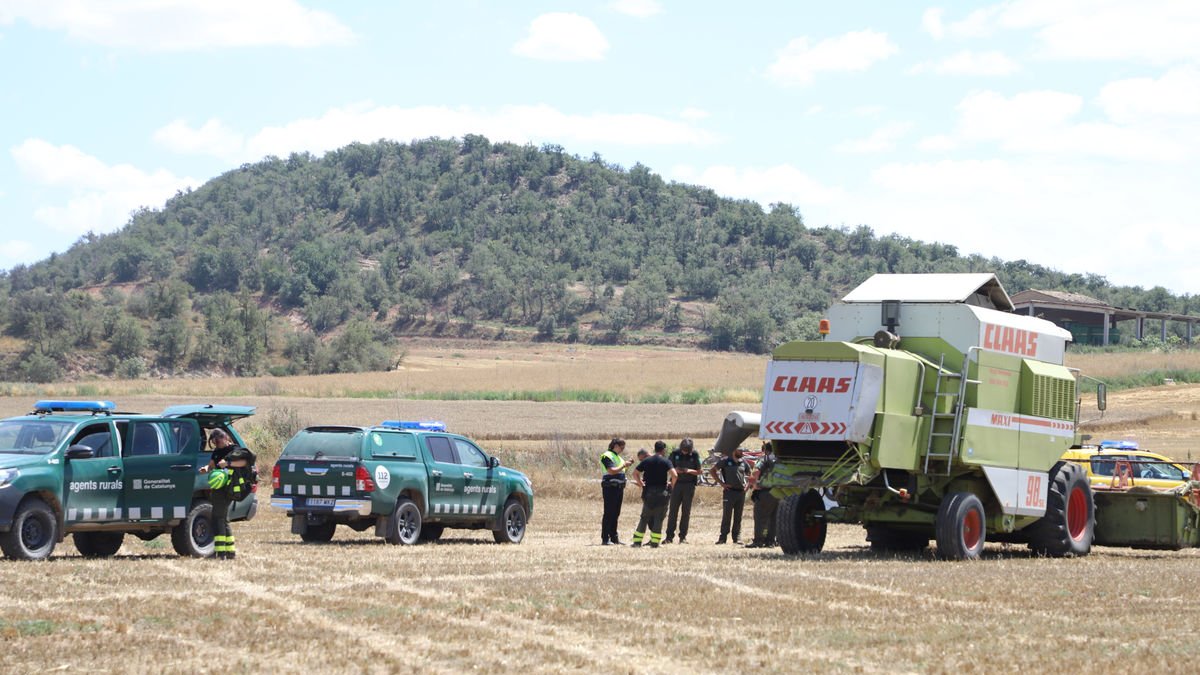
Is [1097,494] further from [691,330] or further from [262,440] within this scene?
[691,330]

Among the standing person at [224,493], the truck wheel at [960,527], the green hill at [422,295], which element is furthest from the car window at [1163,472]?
the green hill at [422,295]

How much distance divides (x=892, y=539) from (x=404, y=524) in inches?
282

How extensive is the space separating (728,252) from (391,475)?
171m

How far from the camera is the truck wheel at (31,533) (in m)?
17.4

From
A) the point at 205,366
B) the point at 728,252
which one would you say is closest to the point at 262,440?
the point at 205,366

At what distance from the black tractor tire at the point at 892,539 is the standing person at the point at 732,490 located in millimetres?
3354

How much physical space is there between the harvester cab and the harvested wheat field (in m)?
0.64

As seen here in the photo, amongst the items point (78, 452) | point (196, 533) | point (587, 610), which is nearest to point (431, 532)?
point (196, 533)

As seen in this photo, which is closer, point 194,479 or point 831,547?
point 194,479

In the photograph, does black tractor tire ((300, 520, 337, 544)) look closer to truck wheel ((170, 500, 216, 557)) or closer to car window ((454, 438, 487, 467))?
car window ((454, 438, 487, 467))

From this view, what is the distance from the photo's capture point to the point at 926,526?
818 inches

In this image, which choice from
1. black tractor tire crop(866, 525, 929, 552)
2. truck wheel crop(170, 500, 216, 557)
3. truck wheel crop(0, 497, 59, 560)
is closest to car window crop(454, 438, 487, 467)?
truck wheel crop(170, 500, 216, 557)

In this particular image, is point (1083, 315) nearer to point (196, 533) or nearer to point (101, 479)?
point (196, 533)

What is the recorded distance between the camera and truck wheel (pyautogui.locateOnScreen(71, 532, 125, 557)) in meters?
20.2
